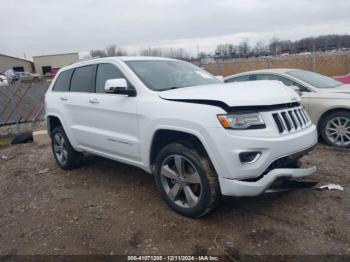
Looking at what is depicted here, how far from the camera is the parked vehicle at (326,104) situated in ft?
19.6

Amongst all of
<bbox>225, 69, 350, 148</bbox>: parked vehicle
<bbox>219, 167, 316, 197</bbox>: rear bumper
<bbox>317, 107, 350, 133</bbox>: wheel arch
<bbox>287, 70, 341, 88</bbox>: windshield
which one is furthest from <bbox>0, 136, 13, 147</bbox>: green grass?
<bbox>219, 167, 316, 197</bbox>: rear bumper

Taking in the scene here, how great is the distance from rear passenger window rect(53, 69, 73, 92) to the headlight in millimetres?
3180

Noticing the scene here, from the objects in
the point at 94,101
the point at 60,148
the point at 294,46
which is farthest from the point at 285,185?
the point at 294,46

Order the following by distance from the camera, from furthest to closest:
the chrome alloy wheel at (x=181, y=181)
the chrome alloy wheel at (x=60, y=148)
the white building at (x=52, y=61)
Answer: the white building at (x=52, y=61) < the chrome alloy wheel at (x=60, y=148) < the chrome alloy wheel at (x=181, y=181)

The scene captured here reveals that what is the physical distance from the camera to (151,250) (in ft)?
10.6

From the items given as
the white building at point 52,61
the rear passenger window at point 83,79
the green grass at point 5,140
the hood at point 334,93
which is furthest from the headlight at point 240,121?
the white building at point 52,61

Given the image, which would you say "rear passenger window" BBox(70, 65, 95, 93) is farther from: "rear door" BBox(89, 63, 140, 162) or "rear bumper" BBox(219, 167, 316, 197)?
"rear bumper" BBox(219, 167, 316, 197)

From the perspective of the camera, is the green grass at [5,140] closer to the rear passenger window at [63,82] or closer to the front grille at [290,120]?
the rear passenger window at [63,82]

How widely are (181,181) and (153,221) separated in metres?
0.56

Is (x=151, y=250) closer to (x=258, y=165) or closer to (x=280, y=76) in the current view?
(x=258, y=165)

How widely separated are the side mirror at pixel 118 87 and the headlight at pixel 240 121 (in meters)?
1.28

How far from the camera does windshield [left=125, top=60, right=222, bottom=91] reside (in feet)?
13.5

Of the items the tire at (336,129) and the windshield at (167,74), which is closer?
the windshield at (167,74)

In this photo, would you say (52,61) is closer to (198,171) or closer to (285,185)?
(198,171)
